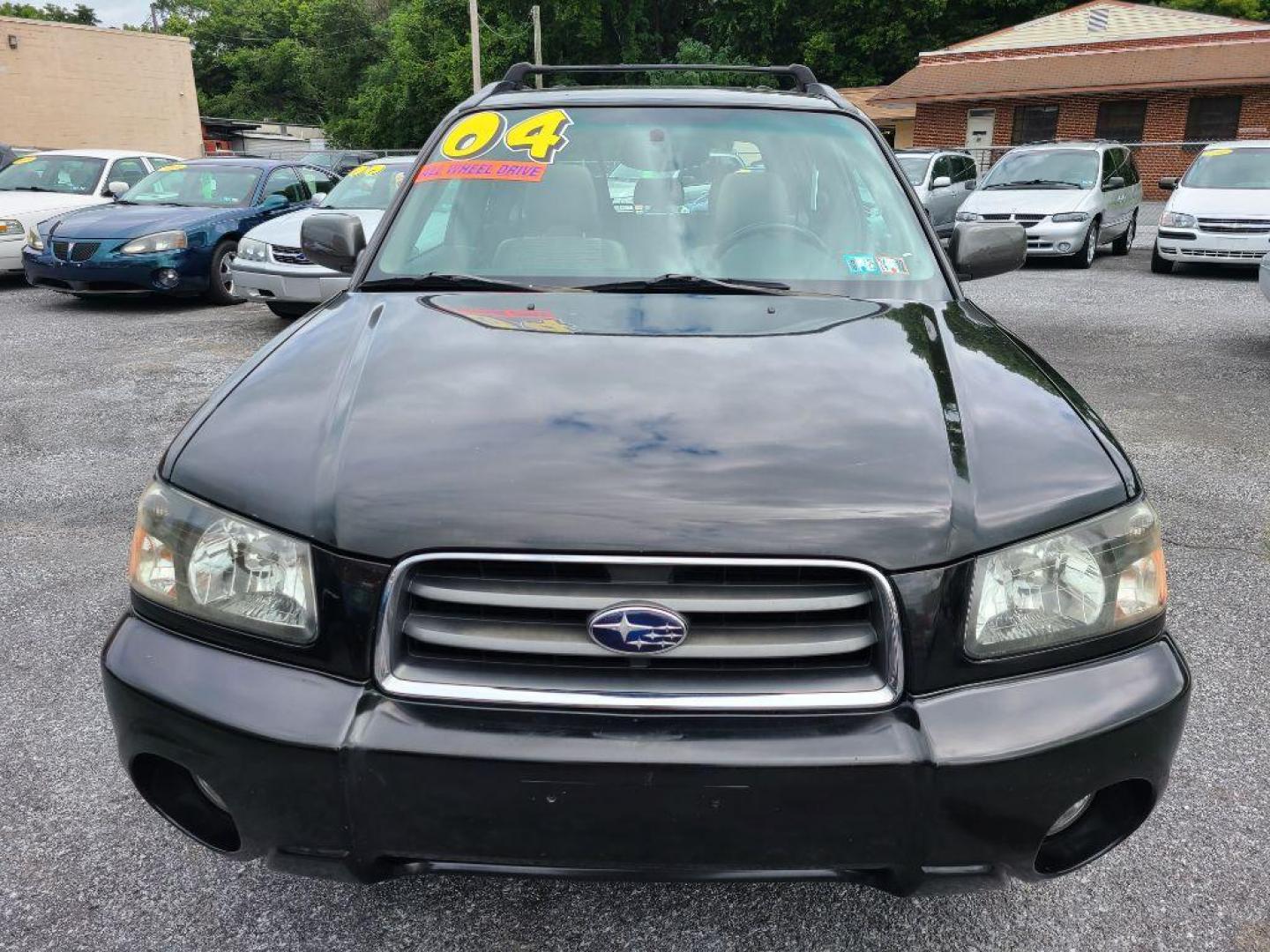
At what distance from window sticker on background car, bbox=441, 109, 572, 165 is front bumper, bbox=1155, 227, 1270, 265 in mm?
11336

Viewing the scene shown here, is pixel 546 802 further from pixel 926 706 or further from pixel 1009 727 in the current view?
pixel 1009 727

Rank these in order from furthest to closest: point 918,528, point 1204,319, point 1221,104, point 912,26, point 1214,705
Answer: point 912,26
point 1221,104
point 1204,319
point 1214,705
point 918,528

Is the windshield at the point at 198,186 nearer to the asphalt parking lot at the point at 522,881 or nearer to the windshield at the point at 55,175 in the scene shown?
the windshield at the point at 55,175

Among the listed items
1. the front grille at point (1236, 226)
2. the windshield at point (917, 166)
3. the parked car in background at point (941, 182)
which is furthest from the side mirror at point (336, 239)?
the windshield at point (917, 166)

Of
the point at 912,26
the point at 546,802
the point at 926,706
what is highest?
the point at 912,26

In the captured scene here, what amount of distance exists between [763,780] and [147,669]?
1.06m

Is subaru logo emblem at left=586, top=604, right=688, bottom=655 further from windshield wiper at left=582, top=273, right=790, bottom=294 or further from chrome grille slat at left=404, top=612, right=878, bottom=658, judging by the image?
windshield wiper at left=582, top=273, right=790, bottom=294

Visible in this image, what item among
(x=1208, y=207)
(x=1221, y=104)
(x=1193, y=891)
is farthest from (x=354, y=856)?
(x=1221, y=104)

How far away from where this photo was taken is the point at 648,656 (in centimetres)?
166

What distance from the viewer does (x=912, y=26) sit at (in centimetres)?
4131

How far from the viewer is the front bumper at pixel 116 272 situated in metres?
9.87

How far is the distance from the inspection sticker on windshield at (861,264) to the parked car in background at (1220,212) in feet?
36.8

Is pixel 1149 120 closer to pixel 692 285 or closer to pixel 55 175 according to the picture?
pixel 55 175

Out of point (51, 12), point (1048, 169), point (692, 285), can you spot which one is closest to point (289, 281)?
point (692, 285)
